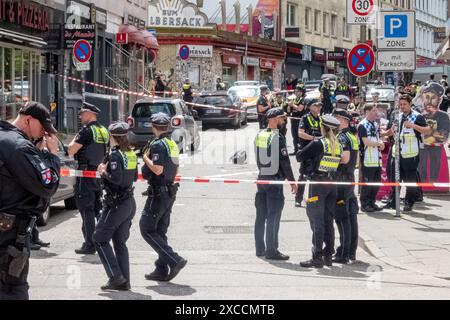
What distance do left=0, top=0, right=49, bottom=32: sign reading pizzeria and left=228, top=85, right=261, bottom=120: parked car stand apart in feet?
41.2

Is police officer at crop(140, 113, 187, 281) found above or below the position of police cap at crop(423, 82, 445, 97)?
below

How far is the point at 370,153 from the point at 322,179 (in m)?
4.87

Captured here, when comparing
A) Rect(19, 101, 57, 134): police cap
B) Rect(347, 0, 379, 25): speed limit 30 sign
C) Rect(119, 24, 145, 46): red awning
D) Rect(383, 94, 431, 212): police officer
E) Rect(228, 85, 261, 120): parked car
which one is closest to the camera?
Rect(19, 101, 57, 134): police cap

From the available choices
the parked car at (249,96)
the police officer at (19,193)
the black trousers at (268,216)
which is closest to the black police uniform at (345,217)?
the black trousers at (268,216)

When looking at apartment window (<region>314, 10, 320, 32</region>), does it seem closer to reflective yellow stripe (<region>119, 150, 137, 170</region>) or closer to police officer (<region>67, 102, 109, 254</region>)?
police officer (<region>67, 102, 109, 254</region>)

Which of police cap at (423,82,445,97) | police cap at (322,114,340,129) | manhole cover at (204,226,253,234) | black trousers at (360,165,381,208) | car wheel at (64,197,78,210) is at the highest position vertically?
police cap at (423,82,445,97)

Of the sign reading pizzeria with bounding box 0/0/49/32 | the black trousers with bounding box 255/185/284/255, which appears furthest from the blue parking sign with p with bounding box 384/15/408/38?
the sign reading pizzeria with bounding box 0/0/49/32

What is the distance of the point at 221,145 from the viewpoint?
94.3 feet

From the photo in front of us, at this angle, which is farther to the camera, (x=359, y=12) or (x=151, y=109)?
(x=151, y=109)

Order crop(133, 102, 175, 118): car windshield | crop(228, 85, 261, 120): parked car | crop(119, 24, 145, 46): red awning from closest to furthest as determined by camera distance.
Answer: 1. crop(133, 102, 175, 118): car windshield
2. crop(119, 24, 145, 46): red awning
3. crop(228, 85, 261, 120): parked car

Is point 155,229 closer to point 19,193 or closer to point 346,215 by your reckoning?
point 346,215

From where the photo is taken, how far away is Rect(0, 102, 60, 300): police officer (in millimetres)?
6137

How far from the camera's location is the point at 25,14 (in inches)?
1064

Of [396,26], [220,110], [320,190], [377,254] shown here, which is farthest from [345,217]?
[220,110]
